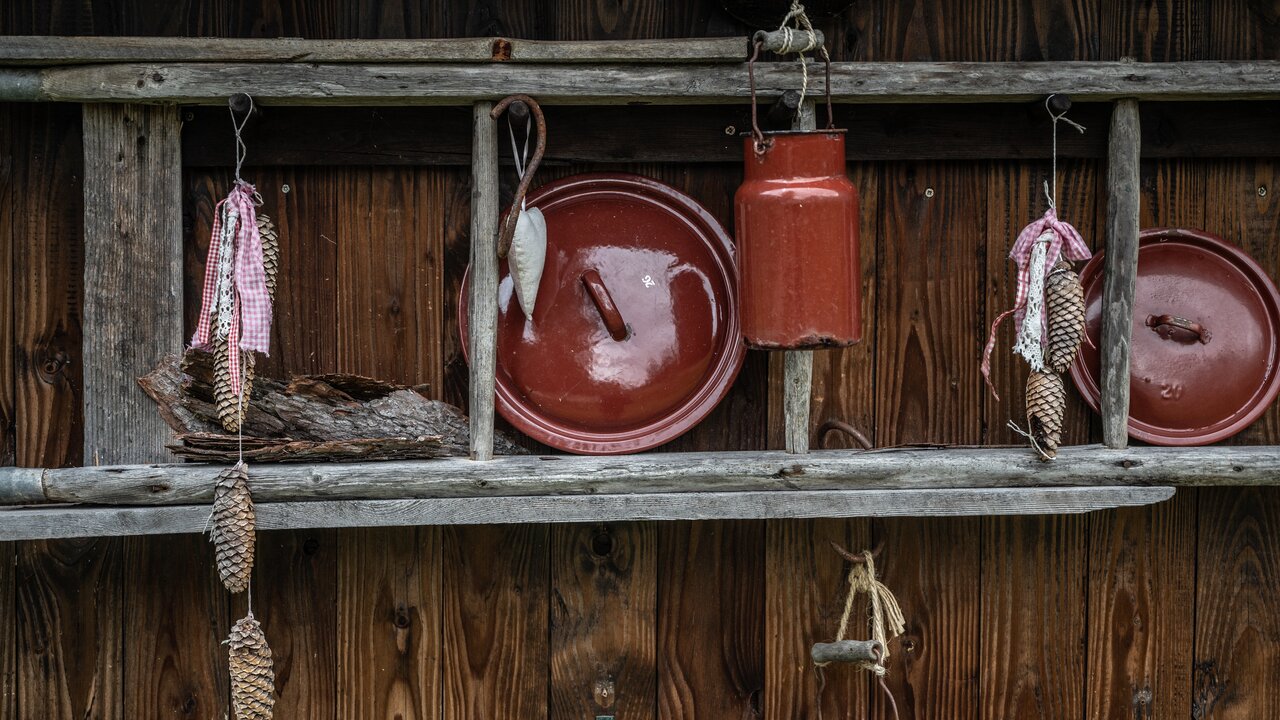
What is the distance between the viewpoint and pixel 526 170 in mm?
1355

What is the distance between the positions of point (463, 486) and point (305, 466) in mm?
218

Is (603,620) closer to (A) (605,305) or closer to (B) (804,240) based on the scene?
(A) (605,305)

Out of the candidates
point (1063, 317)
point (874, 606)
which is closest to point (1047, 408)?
point (1063, 317)

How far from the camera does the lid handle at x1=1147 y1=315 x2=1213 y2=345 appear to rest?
1.50 m

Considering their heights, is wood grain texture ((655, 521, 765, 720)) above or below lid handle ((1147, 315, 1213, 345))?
below

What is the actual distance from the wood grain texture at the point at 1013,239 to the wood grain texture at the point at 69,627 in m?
1.43

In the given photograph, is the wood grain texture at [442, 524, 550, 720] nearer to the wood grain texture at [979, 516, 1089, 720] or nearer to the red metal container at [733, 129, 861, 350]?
the red metal container at [733, 129, 861, 350]

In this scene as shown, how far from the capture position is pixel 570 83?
139 centimetres

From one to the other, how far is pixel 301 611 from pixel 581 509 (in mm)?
551

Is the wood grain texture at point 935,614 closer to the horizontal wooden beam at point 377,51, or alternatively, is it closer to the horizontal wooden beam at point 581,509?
the horizontal wooden beam at point 581,509

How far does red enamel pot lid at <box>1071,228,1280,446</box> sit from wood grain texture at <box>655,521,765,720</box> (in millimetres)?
602

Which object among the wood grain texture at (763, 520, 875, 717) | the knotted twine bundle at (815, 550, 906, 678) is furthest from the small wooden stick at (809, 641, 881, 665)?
the wood grain texture at (763, 520, 875, 717)

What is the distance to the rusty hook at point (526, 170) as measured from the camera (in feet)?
4.41


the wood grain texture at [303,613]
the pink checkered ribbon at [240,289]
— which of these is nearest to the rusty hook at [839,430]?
the wood grain texture at [303,613]
